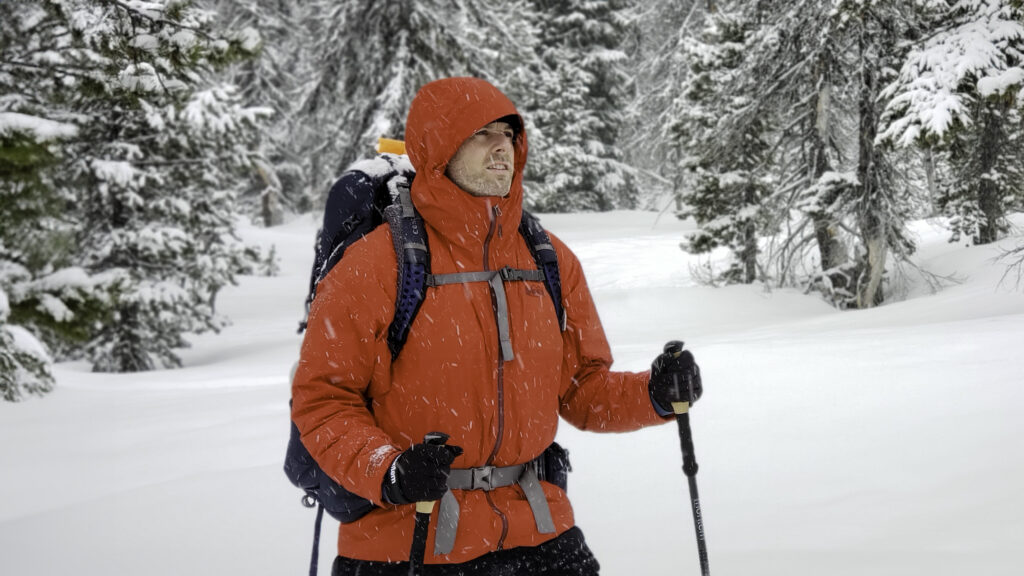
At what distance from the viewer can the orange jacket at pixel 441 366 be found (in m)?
2.18

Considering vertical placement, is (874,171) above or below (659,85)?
below

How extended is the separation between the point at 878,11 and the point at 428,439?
11.1 meters

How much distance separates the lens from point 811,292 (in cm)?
1526

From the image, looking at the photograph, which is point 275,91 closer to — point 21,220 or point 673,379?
point 21,220

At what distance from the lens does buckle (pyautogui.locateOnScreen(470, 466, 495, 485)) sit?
2271 mm

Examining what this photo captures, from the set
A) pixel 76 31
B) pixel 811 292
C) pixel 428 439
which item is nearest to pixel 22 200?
pixel 76 31

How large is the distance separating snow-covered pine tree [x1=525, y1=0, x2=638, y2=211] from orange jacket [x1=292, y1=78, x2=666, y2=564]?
2706 cm

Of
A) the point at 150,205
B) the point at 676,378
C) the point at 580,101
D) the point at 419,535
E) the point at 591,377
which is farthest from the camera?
the point at 580,101

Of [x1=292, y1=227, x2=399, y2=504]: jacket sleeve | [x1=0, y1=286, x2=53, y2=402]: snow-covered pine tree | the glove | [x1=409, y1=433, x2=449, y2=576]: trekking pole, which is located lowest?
[x1=0, y1=286, x2=53, y2=402]: snow-covered pine tree

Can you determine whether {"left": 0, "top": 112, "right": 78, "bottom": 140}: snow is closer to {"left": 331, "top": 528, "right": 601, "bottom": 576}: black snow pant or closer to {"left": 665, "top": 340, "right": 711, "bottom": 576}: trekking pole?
{"left": 331, "top": 528, "right": 601, "bottom": 576}: black snow pant

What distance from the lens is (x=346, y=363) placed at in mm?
2184

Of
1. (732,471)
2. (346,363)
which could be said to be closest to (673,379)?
(346,363)

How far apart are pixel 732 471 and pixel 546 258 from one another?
133 inches

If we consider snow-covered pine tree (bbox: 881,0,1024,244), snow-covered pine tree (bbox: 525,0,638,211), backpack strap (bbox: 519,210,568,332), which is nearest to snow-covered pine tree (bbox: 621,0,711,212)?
snow-covered pine tree (bbox: 525,0,638,211)
